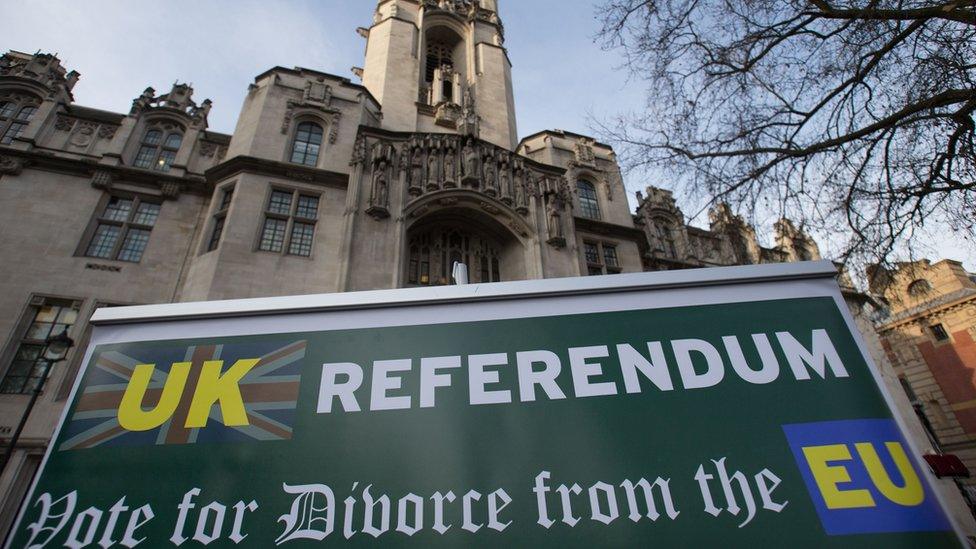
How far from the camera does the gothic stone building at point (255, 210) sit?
12.5m

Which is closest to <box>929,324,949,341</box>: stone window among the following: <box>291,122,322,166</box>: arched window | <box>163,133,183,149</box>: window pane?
<box>291,122,322,166</box>: arched window

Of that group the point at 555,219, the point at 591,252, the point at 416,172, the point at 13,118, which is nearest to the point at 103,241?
the point at 13,118

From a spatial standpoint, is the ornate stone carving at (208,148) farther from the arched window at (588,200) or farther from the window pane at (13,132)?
the arched window at (588,200)

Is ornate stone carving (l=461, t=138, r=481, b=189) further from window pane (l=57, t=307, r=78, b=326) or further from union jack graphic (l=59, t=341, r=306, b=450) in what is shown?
union jack graphic (l=59, t=341, r=306, b=450)

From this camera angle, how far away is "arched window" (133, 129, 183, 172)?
53.9ft

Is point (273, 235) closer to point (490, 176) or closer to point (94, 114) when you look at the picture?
point (490, 176)

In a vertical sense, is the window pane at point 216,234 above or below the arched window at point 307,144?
below

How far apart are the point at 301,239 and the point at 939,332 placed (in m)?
40.1

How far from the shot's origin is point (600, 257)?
18.2 m

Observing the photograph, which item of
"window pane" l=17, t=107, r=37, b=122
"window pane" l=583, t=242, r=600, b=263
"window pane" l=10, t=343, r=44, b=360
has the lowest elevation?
"window pane" l=10, t=343, r=44, b=360

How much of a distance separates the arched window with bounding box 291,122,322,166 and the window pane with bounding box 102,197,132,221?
558 cm

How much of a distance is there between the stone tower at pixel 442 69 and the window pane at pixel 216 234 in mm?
8113

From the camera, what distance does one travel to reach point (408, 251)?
52.2 feet

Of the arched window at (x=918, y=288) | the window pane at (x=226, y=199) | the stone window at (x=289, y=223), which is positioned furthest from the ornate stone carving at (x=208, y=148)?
the arched window at (x=918, y=288)
